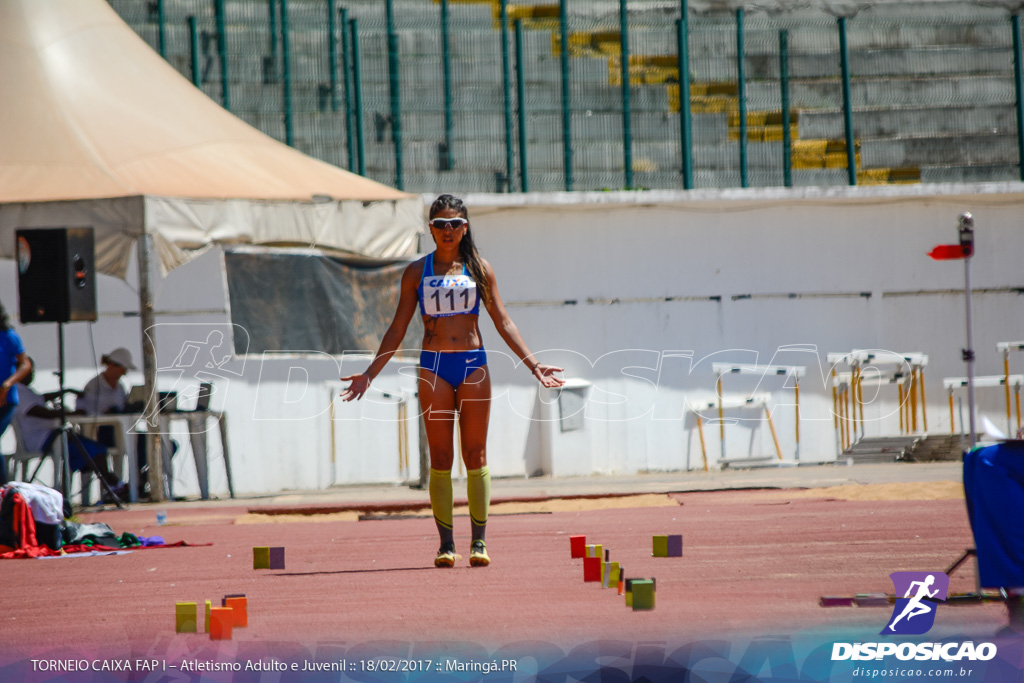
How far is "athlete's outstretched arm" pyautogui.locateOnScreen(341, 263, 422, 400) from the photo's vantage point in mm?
7836

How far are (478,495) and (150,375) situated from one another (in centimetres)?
672

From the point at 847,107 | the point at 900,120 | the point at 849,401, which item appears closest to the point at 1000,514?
the point at 849,401

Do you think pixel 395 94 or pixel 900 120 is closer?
pixel 395 94

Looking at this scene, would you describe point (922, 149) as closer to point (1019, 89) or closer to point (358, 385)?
point (1019, 89)

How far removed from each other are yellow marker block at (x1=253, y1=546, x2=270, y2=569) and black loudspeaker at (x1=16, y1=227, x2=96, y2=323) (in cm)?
465

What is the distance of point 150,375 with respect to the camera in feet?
44.6

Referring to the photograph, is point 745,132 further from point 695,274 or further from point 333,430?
point 333,430

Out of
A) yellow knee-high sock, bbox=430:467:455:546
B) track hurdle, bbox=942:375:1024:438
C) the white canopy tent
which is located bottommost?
yellow knee-high sock, bbox=430:467:455:546

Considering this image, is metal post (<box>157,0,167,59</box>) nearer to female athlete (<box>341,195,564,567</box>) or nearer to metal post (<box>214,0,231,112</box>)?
metal post (<box>214,0,231,112</box>)

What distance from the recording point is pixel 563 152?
1744 cm

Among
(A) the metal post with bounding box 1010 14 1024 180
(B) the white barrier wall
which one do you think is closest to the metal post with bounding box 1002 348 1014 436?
(B) the white barrier wall

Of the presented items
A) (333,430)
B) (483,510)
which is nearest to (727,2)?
(333,430)

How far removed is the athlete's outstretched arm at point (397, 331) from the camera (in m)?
7.84

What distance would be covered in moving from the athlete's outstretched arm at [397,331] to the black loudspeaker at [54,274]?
16.6ft
